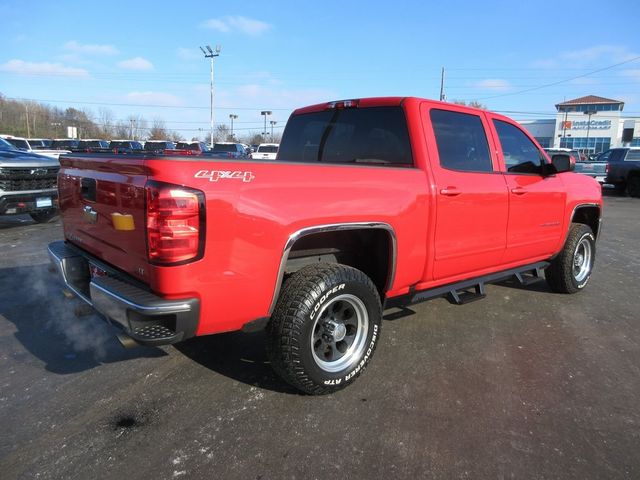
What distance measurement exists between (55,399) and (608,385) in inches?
148

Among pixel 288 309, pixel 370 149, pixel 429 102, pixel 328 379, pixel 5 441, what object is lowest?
pixel 5 441

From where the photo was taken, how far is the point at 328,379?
9.65 ft

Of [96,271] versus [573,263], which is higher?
[96,271]

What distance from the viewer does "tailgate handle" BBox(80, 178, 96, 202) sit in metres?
2.90

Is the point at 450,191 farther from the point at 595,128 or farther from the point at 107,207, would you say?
the point at 595,128

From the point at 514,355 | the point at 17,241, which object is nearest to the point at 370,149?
the point at 514,355

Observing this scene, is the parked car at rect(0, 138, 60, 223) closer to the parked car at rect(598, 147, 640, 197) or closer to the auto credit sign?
the parked car at rect(598, 147, 640, 197)

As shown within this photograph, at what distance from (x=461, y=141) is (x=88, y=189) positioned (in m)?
2.88

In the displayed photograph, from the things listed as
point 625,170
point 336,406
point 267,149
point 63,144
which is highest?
point 267,149

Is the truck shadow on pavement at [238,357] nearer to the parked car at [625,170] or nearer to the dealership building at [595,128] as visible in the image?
the parked car at [625,170]

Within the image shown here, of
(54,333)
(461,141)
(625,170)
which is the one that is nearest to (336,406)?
(461,141)

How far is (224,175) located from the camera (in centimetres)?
237

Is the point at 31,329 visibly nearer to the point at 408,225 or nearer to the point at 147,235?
the point at 147,235

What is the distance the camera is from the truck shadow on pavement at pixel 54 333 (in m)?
3.50
